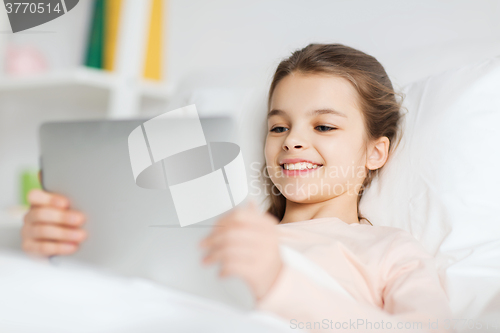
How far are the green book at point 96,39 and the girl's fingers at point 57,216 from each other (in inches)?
43.3

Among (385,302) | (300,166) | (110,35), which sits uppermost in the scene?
(110,35)

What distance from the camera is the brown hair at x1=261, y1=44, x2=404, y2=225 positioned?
2.86ft

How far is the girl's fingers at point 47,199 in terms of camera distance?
0.54 meters

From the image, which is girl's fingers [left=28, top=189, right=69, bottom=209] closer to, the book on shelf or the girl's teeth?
the girl's teeth

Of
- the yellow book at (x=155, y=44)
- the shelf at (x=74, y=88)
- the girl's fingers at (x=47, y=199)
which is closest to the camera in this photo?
the girl's fingers at (x=47, y=199)

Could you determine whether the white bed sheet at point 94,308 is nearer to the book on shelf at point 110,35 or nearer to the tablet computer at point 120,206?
the tablet computer at point 120,206

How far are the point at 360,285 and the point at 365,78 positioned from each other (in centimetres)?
44

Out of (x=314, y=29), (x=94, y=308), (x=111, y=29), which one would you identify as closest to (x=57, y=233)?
(x=94, y=308)

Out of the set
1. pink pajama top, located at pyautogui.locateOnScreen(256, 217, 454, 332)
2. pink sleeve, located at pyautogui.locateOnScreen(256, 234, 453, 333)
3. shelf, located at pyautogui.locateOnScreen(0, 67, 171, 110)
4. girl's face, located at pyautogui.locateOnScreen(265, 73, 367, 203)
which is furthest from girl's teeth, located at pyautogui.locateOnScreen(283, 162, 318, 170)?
shelf, located at pyautogui.locateOnScreen(0, 67, 171, 110)

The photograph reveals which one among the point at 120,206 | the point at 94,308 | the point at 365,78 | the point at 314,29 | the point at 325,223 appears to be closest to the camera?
the point at 94,308

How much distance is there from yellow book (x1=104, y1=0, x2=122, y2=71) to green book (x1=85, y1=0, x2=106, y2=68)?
0.01 meters

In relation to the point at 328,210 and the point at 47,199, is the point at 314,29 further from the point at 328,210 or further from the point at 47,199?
the point at 47,199

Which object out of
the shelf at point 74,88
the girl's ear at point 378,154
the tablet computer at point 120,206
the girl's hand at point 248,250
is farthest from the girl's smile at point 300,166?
the shelf at point 74,88

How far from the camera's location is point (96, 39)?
5.03ft
